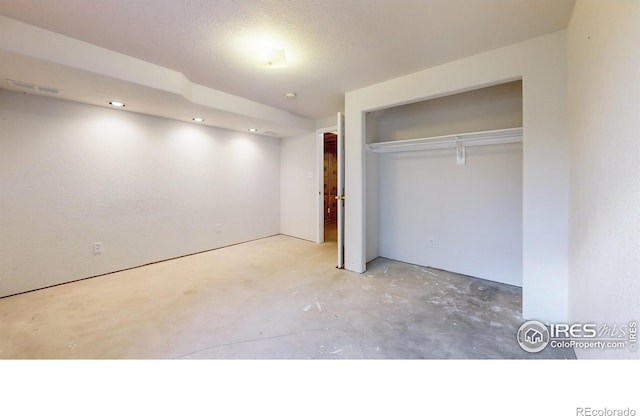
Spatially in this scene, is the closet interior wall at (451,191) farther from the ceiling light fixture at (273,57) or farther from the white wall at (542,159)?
the ceiling light fixture at (273,57)

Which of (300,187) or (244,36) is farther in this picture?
(300,187)

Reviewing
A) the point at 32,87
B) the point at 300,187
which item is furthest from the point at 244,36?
the point at 300,187

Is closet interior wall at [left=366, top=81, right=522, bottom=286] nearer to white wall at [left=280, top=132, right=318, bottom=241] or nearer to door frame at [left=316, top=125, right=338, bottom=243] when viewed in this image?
door frame at [left=316, top=125, right=338, bottom=243]

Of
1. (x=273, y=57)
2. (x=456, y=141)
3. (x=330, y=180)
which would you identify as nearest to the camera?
(x=273, y=57)

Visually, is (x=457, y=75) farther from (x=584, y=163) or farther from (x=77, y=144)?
(x=77, y=144)

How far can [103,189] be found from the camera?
3174mm

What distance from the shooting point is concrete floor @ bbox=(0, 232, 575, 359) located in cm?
174

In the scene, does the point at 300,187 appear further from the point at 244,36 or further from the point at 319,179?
the point at 244,36

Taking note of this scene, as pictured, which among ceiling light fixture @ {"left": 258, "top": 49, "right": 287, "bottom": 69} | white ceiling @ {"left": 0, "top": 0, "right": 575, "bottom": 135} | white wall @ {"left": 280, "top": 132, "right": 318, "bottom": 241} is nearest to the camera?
white ceiling @ {"left": 0, "top": 0, "right": 575, "bottom": 135}

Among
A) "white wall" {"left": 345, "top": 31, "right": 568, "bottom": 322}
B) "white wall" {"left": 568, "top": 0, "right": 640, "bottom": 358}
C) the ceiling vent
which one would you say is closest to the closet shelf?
"white wall" {"left": 345, "top": 31, "right": 568, "bottom": 322}

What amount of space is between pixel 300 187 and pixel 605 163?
4.34 meters

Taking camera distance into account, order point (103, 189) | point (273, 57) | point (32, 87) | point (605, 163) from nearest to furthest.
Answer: point (605, 163) → point (273, 57) → point (32, 87) → point (103, 189)

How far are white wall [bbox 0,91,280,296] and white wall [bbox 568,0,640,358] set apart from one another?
14.6 ft
